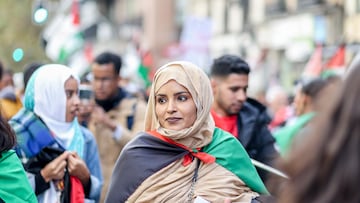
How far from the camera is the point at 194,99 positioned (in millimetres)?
4715

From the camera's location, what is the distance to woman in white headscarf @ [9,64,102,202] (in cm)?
536

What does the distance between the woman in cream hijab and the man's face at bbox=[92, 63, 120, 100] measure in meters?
2.80

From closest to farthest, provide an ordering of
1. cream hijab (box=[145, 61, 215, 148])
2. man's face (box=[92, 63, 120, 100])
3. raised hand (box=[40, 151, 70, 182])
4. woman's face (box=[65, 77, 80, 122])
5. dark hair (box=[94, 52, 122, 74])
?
cream hijab (box=[145, 61, 215, 148]), raised hand (box=[40, 151, 70, 182]), woman's face (box=[65, 77, 80, 122]), man's face (box=[92, 63, 120, 100]), dark hair (box=[94, 52, 122, 74])

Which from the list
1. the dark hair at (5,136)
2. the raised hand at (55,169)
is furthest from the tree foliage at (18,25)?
the dark hair at (5,136)

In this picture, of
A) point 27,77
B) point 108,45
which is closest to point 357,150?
point 27,77

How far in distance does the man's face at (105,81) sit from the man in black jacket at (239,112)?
1356mm

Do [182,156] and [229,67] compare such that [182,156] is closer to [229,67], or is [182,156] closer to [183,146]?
[183,146]

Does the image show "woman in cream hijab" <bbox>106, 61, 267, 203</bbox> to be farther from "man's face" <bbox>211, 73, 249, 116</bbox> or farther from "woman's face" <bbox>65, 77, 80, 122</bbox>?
"man's face" <bbox>211, 73, 249, 116</bbox>

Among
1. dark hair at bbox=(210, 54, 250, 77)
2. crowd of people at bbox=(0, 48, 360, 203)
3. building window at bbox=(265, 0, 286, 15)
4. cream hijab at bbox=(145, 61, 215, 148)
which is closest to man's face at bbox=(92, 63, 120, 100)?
crowd of people at bbox=(0, 48, 360, 203)

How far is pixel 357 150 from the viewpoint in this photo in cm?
220

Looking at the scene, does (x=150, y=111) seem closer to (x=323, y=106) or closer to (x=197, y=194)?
(x=197, y=194)

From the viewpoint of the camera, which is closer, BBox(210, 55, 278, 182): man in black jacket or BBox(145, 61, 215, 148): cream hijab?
BBox(145, 61, 215, 148): cream hijab

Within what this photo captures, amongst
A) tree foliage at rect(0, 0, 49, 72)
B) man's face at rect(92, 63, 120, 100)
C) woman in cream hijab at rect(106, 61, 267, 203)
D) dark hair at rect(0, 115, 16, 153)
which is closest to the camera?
dark hair at rect(0, 115, 16, 153)

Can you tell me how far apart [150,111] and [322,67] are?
11527 mm
